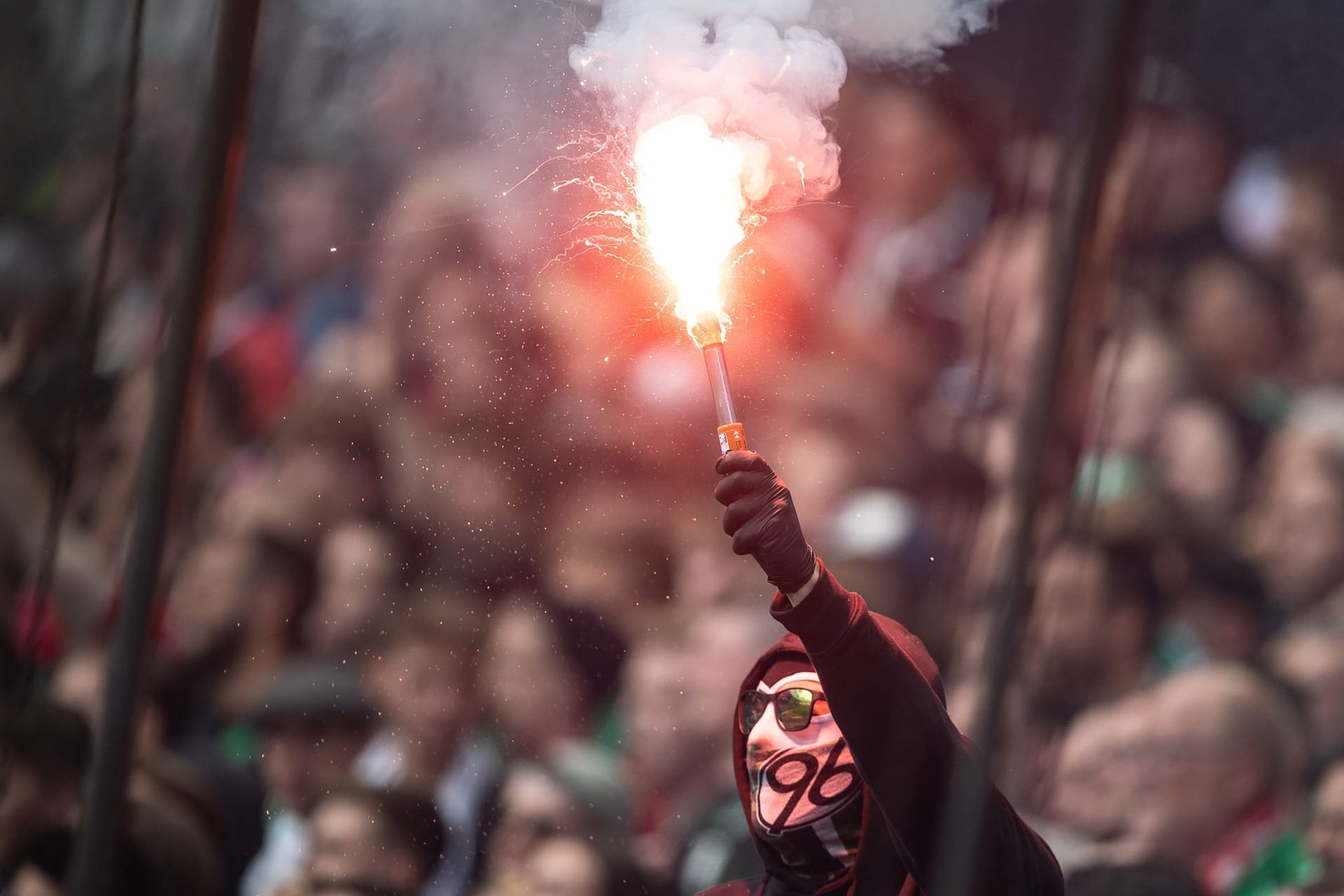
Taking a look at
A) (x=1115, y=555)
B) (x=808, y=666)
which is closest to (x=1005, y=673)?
(x=808, y=666)

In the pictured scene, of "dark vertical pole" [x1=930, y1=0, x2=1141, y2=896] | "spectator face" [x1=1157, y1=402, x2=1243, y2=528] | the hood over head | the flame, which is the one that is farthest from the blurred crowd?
"dark vertical pole" [x1=930, y1=0, x2=1141, y2=896]

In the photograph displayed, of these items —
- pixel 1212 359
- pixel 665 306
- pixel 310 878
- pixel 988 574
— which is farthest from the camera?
pixel 310 878

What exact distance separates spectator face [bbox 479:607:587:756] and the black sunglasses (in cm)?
52

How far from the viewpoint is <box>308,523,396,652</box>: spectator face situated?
1.81m

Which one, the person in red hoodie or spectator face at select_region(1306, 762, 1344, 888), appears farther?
spectator face at select_region(1306, 762, 1344, 888)

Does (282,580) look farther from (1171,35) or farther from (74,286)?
(1171,35)

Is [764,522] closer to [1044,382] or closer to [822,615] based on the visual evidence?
[822,615]

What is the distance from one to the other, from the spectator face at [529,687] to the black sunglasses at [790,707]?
1.70ft

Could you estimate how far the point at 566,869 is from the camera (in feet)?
5.51

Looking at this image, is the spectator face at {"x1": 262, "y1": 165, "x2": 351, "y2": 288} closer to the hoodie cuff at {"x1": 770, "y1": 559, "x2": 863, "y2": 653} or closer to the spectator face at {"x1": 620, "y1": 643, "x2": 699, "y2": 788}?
the spectator face at {"x1": 620, "y1": 643, "x2": 699, "y2": 788}

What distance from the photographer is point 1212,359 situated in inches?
56.6

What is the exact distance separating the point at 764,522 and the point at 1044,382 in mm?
390

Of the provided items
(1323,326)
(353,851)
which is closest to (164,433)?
(353,851)

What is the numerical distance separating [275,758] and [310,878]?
7.6 inches
